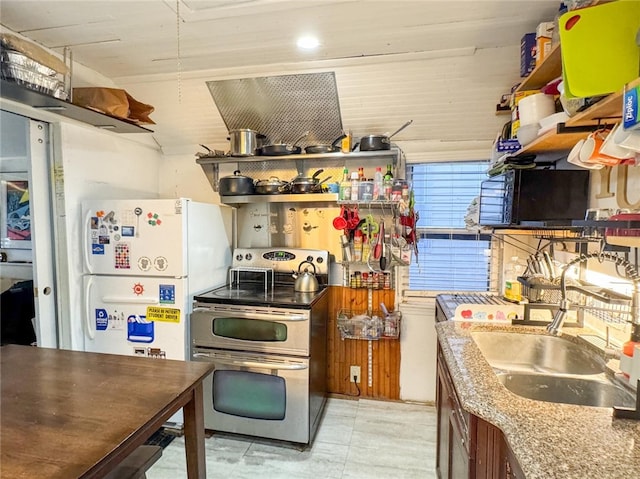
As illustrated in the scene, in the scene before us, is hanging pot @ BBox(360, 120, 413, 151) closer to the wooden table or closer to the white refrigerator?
the white refrigerator

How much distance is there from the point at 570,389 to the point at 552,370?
0.36 meters

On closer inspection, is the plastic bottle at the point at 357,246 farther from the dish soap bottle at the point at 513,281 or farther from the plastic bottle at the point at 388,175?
the dish soap bottle at the point at 513,281

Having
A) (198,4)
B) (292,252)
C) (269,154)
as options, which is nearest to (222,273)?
(292,252)

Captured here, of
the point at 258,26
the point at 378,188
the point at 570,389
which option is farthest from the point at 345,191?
the point at 570,389

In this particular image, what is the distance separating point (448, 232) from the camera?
288cm

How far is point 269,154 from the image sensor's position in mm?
2779

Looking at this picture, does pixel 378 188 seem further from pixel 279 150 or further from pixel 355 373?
pixel 355 373

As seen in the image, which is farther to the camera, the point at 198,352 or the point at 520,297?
the point at 198,352

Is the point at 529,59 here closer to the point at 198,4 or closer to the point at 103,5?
the point at 198,4

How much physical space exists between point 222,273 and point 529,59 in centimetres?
246

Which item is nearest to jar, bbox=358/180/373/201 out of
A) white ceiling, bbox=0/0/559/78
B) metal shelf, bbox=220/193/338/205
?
metal shelf, bbox=220/193/338/205

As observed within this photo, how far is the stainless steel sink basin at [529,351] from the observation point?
1.64 m

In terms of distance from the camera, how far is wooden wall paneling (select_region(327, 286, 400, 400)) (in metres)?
2.94

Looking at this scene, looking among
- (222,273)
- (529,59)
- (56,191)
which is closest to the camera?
(529,59)
